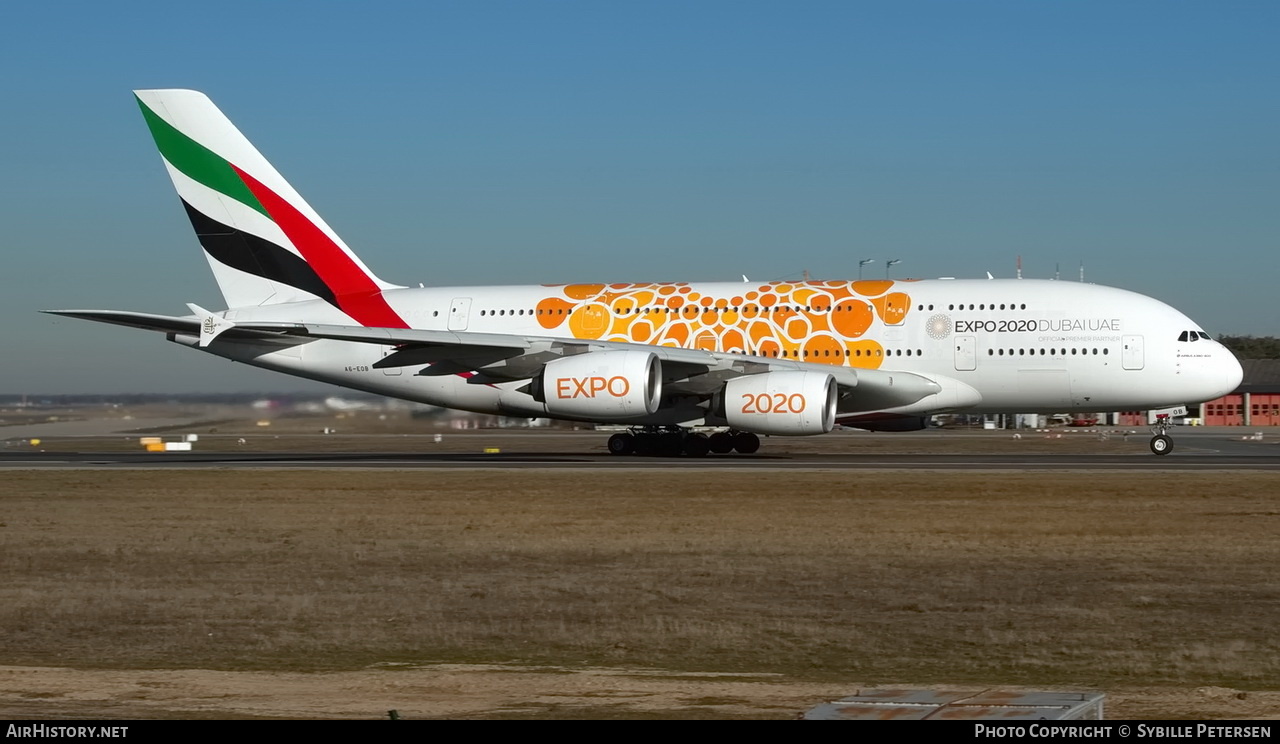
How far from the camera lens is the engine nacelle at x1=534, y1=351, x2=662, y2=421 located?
31.7 metres

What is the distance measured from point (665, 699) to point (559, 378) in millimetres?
23324

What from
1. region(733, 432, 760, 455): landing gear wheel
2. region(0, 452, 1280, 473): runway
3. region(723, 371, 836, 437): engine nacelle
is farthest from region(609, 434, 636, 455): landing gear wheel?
region(723, 371, 836, 437): engine nacelle

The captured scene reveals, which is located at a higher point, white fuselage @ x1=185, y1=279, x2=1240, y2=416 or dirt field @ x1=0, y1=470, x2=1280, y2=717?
white fuselage @ x1=185, y1=279, x2=1240, y2=416

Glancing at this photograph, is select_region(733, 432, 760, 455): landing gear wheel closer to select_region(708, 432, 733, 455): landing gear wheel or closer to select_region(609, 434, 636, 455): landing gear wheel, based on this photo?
select_region(708, 432, 733, 455): landing gear wheel

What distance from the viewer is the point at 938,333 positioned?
109 feet

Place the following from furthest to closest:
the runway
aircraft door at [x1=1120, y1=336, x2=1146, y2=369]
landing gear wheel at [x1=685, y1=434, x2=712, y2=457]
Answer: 1. landing gear wheel at [x1=685, y1=434, x2=712, y2=457]
2. aircraft door at [x1=1120, y1=336, x2=1146, y2=369]
3. the runway

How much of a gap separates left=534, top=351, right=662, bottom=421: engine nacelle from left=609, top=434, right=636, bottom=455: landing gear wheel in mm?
3728

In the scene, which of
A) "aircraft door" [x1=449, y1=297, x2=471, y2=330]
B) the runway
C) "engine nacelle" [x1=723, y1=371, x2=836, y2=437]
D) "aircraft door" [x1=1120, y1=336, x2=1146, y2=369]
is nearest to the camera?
the runway

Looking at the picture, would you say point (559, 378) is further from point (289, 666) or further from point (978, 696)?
point (978, 696)

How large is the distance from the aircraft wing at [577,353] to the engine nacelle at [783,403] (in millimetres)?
702

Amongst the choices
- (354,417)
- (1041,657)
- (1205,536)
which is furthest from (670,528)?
(354,417)

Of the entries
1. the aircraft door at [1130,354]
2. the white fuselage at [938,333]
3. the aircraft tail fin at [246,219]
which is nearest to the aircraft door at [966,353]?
the white fuselage at [938,333]

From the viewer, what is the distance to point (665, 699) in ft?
30.6

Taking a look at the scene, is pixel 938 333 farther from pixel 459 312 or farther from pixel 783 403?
pixel 459 312
